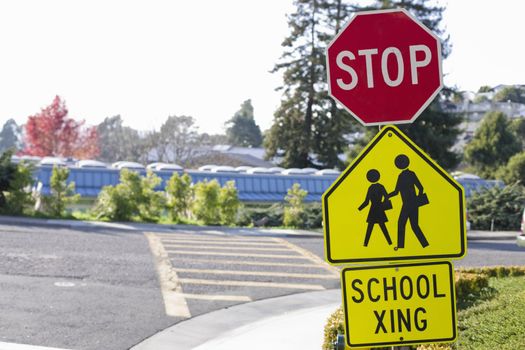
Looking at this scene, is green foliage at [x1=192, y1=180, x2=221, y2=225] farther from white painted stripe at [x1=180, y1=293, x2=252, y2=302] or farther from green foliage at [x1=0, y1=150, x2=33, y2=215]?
white painted stripe at [x1=180, y1=293, x2=252, y2=302]

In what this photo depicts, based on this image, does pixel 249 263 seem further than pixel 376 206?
Yes

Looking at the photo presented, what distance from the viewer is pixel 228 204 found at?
23031mm

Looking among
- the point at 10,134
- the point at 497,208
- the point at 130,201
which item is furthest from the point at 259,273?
the point at 10,134

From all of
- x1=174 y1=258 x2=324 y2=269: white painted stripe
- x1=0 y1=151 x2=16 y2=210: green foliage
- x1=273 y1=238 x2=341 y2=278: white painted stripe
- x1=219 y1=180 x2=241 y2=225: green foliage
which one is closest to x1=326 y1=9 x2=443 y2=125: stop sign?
x1=273 y1=238 x2=341 y2=278: white painted stripe

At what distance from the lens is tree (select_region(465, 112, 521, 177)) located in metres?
55.5

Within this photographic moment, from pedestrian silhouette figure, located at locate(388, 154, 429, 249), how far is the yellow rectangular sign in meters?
0.16

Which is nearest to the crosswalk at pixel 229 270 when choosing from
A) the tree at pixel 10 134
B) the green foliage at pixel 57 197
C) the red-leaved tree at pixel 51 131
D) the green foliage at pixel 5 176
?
the green foliage at pixel 57 197

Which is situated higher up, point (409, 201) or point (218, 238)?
point (409, 201)

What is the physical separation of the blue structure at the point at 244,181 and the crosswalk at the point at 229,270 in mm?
11996

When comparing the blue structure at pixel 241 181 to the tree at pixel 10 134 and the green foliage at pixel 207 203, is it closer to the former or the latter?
the green foliage at pixel 207 203

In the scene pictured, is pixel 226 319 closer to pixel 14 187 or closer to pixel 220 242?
pixel 220 242

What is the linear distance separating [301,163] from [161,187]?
60.5ft

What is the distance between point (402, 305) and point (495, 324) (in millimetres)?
3350

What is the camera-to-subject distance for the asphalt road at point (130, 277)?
8734 millimetres
